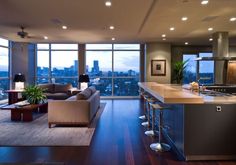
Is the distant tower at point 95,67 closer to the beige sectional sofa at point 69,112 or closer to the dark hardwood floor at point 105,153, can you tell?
the beige sectional sofa at point 69,112

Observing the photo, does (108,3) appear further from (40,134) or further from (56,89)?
(56,89)

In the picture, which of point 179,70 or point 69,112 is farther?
point 179,70

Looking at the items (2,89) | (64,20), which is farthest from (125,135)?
(2,89)

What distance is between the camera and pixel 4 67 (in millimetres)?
10773

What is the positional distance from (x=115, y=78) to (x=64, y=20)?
624 cm

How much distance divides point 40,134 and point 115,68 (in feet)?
25.4

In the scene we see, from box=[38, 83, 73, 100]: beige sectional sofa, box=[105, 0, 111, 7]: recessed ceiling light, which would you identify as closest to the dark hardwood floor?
box=[105, 0, 111, 7]: recessed ceiling light

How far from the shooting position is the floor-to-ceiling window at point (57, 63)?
12352 millimetres

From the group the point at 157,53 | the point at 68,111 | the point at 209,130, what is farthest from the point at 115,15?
the point at 157,53

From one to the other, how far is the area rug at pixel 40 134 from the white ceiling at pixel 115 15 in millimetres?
2827

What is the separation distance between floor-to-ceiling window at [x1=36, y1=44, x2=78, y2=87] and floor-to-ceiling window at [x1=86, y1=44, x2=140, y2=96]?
2.51 ft

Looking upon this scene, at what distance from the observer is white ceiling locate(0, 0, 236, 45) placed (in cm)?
516

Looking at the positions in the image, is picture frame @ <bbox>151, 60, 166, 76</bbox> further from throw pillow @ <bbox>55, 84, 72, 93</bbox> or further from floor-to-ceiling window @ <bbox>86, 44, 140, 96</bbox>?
throw pillow @ <bbox>55, 84, 72, 93</bbox>

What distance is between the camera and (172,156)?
4031mm
